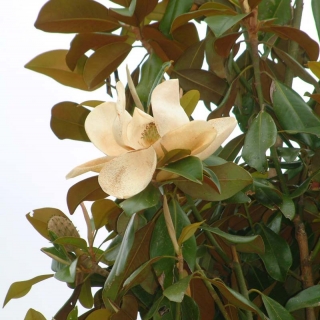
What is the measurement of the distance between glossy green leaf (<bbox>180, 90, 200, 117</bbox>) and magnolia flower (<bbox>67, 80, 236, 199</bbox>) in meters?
0.07

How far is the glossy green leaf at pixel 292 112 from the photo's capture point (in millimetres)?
922

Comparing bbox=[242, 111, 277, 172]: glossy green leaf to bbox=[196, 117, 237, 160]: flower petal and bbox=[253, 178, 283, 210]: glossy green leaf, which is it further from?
bbox=[196, 117, 237, 160]: flower petal

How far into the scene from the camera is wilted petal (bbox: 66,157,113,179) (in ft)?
2.44

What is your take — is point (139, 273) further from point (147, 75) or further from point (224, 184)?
point (147, 75)

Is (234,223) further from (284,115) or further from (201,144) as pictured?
(201,144)

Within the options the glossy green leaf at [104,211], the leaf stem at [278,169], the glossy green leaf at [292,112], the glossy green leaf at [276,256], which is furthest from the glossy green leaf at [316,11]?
the glossy green leaf at [104,211]

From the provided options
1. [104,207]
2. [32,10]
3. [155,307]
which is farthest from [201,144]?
[32,10]

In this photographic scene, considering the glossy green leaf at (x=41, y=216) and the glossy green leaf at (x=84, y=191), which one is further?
the glossy green leaf at (x=41, y=216)

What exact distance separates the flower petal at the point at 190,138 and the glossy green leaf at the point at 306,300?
0.30m

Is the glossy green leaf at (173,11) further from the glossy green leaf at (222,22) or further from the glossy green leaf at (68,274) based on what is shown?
the glossy green leaf at (68,274)

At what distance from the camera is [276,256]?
3.09 feet

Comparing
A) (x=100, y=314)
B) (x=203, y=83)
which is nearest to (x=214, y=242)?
(x=100, y=314)

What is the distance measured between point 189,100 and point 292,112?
0.23m

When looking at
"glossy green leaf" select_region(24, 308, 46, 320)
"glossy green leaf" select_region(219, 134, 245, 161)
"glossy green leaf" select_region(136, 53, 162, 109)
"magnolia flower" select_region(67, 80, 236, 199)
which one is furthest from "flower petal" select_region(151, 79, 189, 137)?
"glossy green leaf" select_region(24, 308, 46, 320)
